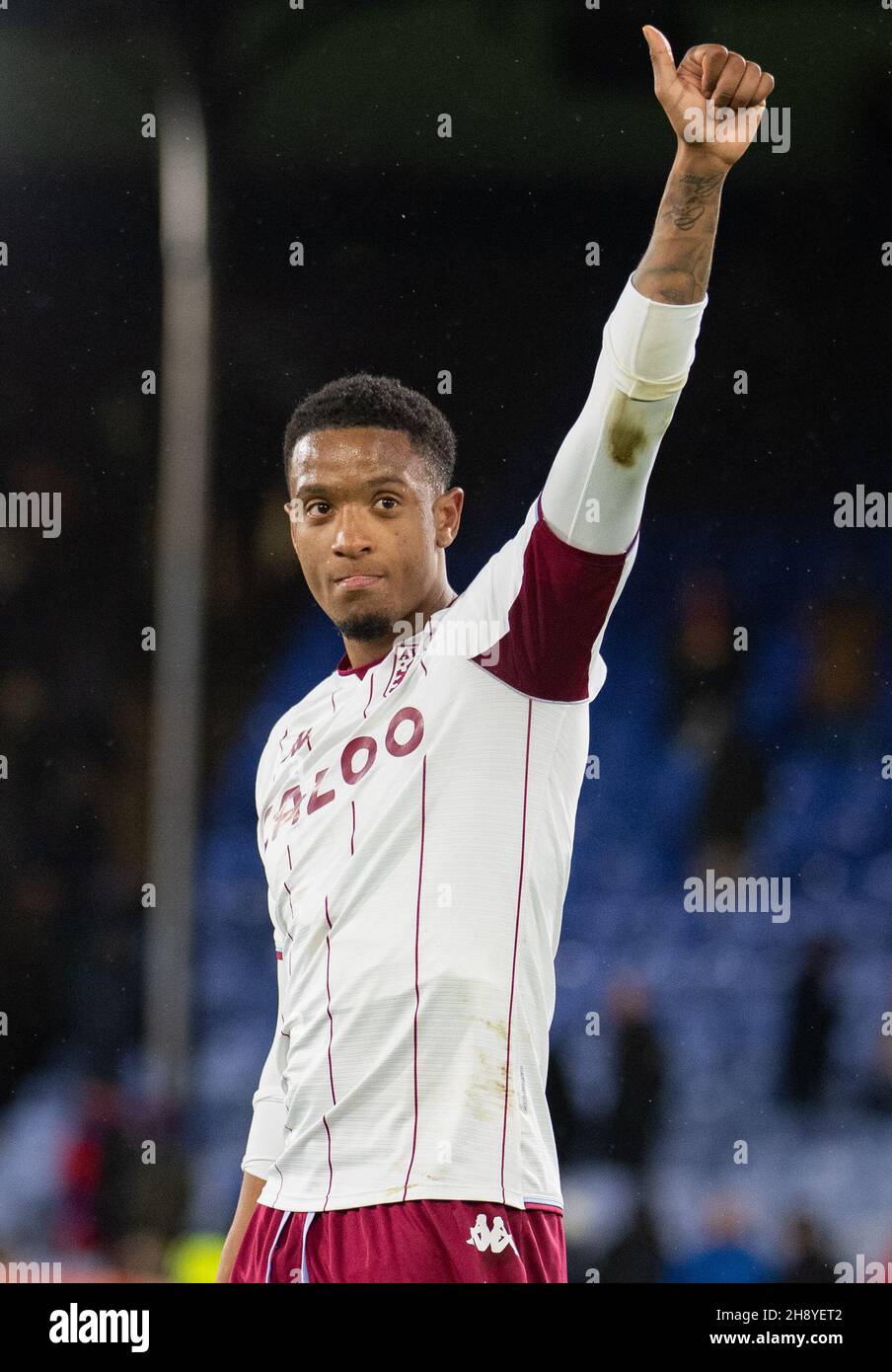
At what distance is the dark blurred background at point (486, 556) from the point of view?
138 inches

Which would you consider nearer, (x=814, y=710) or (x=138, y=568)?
(x=138, y=568)

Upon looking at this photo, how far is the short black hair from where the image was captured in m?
1.98

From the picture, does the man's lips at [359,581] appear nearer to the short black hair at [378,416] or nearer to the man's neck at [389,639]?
the man's neck at [389,639]

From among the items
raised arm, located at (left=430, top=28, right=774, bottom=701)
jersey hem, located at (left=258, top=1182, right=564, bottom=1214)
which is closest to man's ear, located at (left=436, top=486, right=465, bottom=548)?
raised arm, located at (left=430, top=28, right=774, bottom=701)

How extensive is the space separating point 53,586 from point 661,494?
1.64 metres

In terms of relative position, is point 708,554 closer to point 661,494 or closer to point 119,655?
point 661,494

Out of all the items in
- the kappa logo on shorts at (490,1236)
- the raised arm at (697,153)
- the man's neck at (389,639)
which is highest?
the raised arm at (697,153)

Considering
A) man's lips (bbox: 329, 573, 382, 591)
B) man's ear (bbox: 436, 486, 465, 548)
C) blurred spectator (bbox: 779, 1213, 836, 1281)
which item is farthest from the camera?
blurred spectator (bbox: 779, 1213, 836, 1281)

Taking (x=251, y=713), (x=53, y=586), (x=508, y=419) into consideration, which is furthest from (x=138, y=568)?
(x=508, y=419)

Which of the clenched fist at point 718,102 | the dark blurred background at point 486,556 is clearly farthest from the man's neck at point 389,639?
the dark blurred background at point 486,556

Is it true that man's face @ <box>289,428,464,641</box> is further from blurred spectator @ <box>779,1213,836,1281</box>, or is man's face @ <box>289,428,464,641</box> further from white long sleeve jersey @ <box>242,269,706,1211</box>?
blurred spectator @ <box>779,1213,836,1281</box>

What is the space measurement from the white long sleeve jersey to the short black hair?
33 centimetres

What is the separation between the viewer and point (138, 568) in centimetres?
368

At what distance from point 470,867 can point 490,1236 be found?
40 cm
